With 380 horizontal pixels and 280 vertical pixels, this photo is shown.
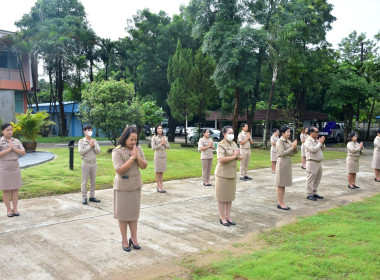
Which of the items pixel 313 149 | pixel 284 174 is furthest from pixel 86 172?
pixel 313 149

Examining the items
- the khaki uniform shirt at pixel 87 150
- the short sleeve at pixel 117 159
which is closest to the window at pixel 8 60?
the khaki uniform shirt at pixel 87 150

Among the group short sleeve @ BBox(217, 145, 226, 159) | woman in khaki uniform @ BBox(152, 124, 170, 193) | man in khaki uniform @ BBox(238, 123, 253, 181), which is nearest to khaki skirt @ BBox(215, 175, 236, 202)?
short sleeve @ BBox(217, 145, 226, 159)

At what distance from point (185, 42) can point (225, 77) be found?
732 cm

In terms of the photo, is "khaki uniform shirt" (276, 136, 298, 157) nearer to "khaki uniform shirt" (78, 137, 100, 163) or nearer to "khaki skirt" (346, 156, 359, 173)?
"khaki skirt" (346, 156, 359, 173)

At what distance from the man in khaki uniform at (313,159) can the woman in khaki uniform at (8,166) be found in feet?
19.5

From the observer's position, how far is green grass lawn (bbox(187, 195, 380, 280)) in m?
3.91

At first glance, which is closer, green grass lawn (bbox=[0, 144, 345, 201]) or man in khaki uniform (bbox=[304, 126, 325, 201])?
man in khaki uniform (bbox=[304, 126, 325, 201])

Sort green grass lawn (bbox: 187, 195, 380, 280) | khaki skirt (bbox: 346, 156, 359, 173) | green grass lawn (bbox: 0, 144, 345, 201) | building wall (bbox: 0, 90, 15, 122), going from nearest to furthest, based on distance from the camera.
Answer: green grass lawn (bbox: 187, 195, 380, 280), green grass lawn (bbox: 0, 144, 345, 201), khaki skirt (bbox: 346, 156, 359, 173), building wall (bbox: 0, 90, 15, 122)

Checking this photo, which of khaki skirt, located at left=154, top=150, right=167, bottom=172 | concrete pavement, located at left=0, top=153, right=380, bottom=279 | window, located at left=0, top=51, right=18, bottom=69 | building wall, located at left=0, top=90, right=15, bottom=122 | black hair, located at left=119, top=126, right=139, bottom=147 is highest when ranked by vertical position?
window, located at left=0, top=51, right=18, bottom=69

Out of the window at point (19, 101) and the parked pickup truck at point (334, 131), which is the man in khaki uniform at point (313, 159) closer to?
the parked pickup truck at point (334, 131)

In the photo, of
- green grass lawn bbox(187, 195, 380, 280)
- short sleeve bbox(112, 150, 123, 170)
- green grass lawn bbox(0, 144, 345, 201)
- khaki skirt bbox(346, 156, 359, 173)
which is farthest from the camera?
khaki skirt bbox(346, 156, 359, 173)

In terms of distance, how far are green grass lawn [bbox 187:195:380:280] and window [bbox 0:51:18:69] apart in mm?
25344

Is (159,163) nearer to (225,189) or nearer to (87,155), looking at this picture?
(87,155)

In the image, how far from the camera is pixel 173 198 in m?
Answer: 7.86
